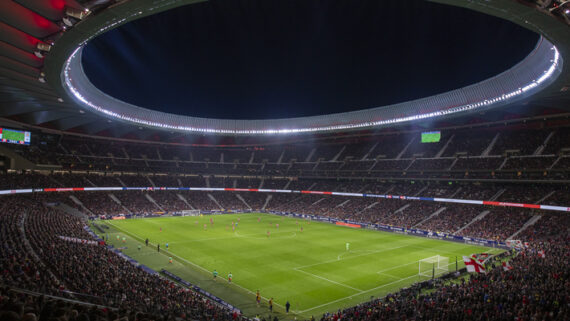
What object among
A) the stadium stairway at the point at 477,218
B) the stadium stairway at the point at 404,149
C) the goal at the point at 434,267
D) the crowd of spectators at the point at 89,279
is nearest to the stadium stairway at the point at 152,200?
the crowd of spectators at the point at 89,279

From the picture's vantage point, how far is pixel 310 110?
6556 centimetres

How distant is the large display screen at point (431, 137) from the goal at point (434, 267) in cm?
3258

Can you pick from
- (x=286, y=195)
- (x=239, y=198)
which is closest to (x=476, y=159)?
(x=286, y=195)

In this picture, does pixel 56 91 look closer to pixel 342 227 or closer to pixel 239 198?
pixel 342 227

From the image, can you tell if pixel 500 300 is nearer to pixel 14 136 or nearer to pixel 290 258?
pixel 290 258

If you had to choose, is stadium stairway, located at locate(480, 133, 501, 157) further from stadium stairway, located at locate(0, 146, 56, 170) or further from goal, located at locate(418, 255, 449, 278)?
stadium stairway, located at locate(0, 146, 56, 170)

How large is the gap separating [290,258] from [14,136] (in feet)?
150

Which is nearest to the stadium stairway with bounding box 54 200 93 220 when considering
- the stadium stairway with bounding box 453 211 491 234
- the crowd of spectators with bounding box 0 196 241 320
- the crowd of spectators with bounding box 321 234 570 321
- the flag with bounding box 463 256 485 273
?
the crowd of spectators with bounding box 0 196 241 320

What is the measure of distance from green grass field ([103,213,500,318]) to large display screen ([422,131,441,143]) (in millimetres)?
22568

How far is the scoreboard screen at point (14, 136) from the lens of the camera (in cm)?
4991

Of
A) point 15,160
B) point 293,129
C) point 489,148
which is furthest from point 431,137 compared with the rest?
point 15,160

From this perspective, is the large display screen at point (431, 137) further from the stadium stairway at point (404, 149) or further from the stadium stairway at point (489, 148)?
the stadium stairway at point (489, 148)

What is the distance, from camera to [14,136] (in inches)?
2044

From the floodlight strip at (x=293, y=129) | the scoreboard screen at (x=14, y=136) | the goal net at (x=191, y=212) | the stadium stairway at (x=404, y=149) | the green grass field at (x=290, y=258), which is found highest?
the floodlight strip at (x=293, y=129)
